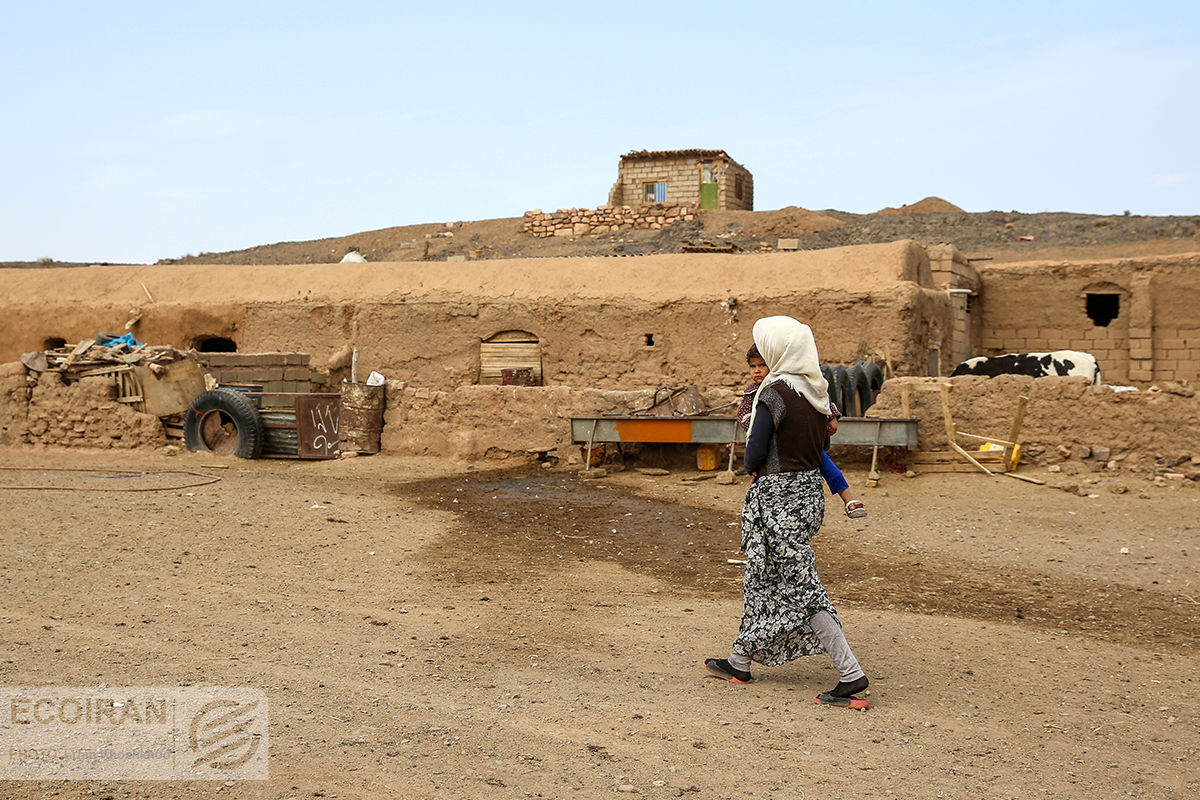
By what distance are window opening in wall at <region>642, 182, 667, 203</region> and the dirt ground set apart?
949 inches

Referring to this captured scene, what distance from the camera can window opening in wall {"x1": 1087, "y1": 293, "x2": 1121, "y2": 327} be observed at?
636 inches

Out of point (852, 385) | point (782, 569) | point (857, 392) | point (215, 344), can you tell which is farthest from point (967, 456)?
point (215, 344)

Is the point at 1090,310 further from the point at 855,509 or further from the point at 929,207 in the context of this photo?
the point at 929,207

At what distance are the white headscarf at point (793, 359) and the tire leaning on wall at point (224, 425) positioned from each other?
9.33 m

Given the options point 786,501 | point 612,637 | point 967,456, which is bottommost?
point 612,637

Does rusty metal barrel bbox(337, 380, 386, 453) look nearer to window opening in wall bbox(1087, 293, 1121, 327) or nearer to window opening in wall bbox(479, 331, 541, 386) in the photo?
window opening in wall bbox(479, 331, 541, 386)

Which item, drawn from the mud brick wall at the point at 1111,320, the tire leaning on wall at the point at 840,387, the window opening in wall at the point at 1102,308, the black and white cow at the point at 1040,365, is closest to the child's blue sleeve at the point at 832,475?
the tire leaning on wall at the point at 840,387

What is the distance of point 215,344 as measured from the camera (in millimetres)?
17516

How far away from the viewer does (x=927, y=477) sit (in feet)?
32.1

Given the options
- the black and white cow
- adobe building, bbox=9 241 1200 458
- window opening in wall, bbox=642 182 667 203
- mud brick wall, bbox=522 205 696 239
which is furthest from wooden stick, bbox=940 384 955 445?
window opening in wall, bbox=642 182 667 203

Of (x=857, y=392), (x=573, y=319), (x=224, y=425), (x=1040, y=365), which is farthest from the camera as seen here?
(x=573, y=319)

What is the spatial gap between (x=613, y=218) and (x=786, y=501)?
2566cm

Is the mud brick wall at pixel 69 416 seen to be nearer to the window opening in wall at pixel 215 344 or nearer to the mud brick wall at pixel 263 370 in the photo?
the mud brick wall at pixel 263 370

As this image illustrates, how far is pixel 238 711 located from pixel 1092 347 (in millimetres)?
15177
